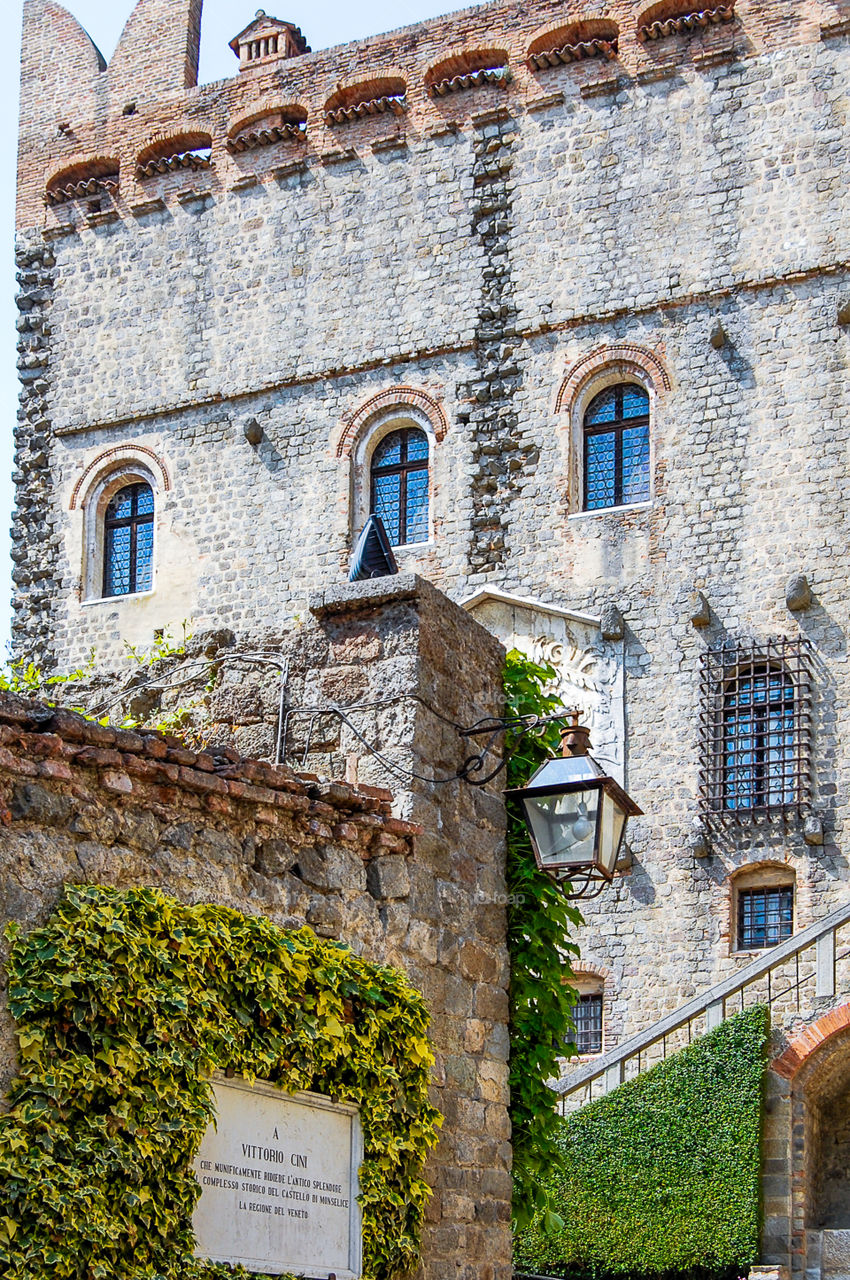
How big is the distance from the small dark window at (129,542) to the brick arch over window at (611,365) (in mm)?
5548

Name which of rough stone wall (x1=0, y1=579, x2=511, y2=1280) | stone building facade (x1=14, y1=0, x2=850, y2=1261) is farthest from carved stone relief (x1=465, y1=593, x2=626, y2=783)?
rough stone wall (x1=0, y1=579, x2=511, y2=1280)

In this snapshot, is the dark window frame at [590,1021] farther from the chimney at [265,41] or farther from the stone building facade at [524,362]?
the chimney at [265,41]

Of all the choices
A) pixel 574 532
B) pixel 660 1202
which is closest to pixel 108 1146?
pixel 660 1202

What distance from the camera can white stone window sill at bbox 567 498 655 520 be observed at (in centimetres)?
1984

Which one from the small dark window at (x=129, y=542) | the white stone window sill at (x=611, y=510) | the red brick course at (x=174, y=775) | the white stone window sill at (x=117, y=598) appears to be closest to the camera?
the red brick course at (x=174, y=775)

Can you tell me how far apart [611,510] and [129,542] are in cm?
644

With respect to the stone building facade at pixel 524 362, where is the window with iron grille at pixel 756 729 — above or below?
below

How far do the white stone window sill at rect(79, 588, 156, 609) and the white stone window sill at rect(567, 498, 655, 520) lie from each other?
5455mm

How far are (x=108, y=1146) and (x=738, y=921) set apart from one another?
13303mm

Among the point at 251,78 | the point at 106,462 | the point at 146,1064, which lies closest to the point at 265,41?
the point at 251,78

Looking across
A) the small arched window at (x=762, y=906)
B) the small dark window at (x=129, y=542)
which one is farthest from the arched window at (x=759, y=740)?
the small dark window at (x=129, y=542)

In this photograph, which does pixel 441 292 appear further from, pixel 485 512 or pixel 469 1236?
pixel 469 1236

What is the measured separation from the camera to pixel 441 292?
71.3ft

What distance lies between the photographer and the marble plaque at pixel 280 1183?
605 cm
